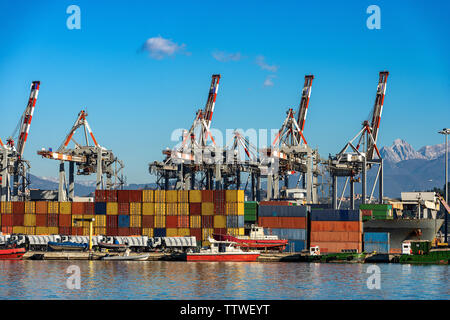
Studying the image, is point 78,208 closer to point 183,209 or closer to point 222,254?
point 183,209

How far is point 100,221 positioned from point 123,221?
3.82 m

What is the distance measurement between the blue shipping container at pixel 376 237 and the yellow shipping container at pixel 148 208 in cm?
3324

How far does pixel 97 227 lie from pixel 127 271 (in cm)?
3140

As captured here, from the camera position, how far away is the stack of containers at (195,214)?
104m

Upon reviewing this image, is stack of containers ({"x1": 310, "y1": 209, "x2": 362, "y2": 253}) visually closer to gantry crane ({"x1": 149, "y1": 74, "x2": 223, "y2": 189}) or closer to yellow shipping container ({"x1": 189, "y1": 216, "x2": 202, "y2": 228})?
yellow shipping container ({"x1": 189, "y1": 216, "x2": 202, "y2": 228})

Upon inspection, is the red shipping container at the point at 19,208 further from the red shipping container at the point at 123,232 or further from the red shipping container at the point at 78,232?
the red shipping container at the point at 123,232

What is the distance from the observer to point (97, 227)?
352 ft

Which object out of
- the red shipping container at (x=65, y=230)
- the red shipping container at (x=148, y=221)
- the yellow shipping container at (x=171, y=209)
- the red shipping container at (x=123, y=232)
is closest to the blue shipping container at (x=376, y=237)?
the yellow shipping container at (x=171, y=209)

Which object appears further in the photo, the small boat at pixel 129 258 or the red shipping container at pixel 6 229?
the red shipping container at pixel 6 229

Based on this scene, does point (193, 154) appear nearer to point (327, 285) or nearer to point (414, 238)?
point (414, 238)

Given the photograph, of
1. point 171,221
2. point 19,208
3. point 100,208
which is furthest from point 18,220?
point 171,221

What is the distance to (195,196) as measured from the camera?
343 ft

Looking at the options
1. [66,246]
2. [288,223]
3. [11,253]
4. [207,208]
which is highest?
[207,208]
